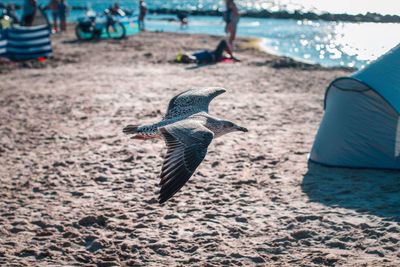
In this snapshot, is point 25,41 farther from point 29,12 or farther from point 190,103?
point 190,103

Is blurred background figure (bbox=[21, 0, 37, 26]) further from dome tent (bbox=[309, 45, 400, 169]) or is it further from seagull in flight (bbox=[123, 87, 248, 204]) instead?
seagull in flight (bbox=[123, 87, 248, 204])

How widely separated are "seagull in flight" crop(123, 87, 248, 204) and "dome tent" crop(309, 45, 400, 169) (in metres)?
3.25

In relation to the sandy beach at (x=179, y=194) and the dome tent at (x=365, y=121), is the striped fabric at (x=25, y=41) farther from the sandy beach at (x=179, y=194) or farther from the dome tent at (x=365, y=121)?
the dome tent at (x=365, y=121)

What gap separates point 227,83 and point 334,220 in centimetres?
973

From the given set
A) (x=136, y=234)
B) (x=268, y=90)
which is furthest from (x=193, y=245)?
Result: (x=268, y=90)

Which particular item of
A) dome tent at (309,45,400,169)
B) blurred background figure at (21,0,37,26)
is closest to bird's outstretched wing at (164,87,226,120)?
dome tent at (309,45,400,169)

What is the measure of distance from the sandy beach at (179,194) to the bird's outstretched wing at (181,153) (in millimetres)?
1639

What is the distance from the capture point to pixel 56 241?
668 centimetres

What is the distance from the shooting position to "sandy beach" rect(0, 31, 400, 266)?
6.42 meters

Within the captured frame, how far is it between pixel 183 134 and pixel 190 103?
1496 mm

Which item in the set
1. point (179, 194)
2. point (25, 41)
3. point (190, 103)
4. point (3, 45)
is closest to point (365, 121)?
point (179, 194)

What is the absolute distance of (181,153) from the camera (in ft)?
16.8

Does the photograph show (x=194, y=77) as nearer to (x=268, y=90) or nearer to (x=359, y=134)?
(x=268, y=90)

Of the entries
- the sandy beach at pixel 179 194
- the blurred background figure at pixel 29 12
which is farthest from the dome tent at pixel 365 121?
the blurred background figure at pixel 29 12
